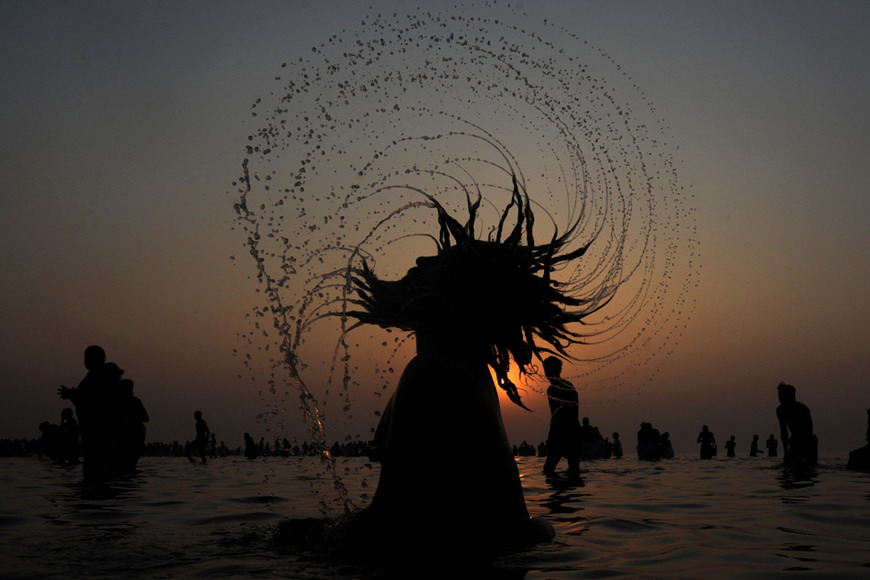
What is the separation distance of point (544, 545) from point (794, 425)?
15.0m

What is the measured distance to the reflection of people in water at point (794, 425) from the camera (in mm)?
18297

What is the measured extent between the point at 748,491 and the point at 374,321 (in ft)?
26.7

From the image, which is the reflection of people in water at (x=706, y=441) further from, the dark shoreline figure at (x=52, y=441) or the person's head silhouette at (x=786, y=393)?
the dark shoreline figure at (x=52, y=441)

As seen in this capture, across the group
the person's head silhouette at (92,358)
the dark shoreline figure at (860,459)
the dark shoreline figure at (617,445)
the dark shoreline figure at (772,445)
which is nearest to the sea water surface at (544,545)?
the person's head silhouette at (92,358)

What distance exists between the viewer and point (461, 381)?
4.90m

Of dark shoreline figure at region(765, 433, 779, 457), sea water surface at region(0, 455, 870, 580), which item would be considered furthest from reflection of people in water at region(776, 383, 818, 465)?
dark shoreline figure at region(765, 433, 779, 457)

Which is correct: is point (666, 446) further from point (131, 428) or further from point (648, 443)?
point (131, 428)

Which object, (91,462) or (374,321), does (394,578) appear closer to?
(374,321)

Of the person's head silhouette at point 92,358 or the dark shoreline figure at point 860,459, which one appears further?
the dark shoreline figure at point 860,459

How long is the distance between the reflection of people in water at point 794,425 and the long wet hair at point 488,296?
14.5 metres

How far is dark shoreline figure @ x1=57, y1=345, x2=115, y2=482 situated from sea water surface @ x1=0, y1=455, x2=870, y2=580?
627 millimetres

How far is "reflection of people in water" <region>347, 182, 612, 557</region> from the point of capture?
4.78 metres

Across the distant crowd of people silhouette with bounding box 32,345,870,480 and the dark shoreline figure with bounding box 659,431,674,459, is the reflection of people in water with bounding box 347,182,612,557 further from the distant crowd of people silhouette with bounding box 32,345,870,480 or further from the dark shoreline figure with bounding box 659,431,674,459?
the dark shoreline figure with bounding box 659,431,674,459

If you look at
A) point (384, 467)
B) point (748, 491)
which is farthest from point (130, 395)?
point (384, 467)
